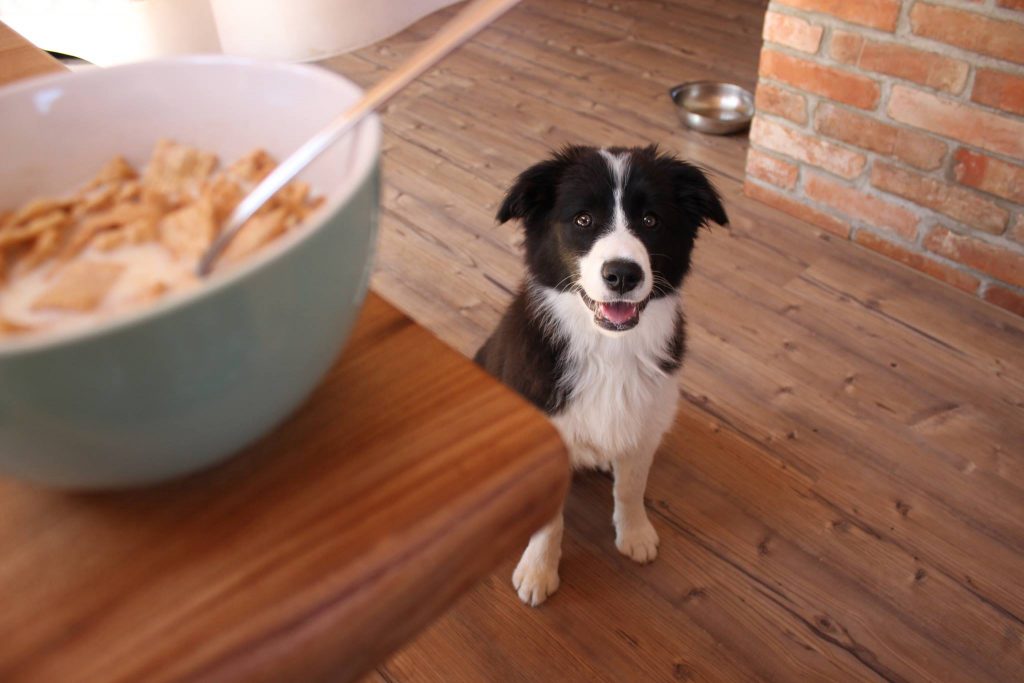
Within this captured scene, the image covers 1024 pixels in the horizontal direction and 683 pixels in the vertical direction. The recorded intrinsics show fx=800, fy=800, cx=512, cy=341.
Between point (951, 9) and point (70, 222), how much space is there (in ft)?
6.25

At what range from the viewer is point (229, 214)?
41cm

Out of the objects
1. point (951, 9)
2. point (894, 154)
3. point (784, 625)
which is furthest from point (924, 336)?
point (784, 625)

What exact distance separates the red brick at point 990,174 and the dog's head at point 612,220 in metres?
0.93

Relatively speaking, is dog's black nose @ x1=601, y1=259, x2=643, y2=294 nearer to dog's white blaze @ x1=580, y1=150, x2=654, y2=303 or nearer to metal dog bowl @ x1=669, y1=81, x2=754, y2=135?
dog's white blaze @ x1=580, y1=150, x2=654, y2=303

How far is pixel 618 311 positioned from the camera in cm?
126

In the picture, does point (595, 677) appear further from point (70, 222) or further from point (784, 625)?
point (70, 222)

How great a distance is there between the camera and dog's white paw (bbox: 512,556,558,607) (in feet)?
4.54

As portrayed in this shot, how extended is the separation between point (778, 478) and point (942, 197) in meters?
Result: 0.89

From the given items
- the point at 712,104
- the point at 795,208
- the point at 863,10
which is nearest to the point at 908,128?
the point at 863,10

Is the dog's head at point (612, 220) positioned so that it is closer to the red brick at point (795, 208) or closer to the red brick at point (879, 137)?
the red brick at point (879, 137)

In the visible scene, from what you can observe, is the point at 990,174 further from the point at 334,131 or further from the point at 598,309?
the point at 334,131

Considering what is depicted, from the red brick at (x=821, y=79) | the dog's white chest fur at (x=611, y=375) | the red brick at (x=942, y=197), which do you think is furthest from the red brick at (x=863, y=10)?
the dog's white chest fur at (x=611, y=375)

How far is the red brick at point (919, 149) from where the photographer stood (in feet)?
6.26

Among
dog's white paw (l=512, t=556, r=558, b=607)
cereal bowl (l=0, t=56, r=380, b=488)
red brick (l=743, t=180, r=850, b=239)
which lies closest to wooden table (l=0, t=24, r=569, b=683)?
cereal bowl (l=0, t=56, r=380, b=488)
